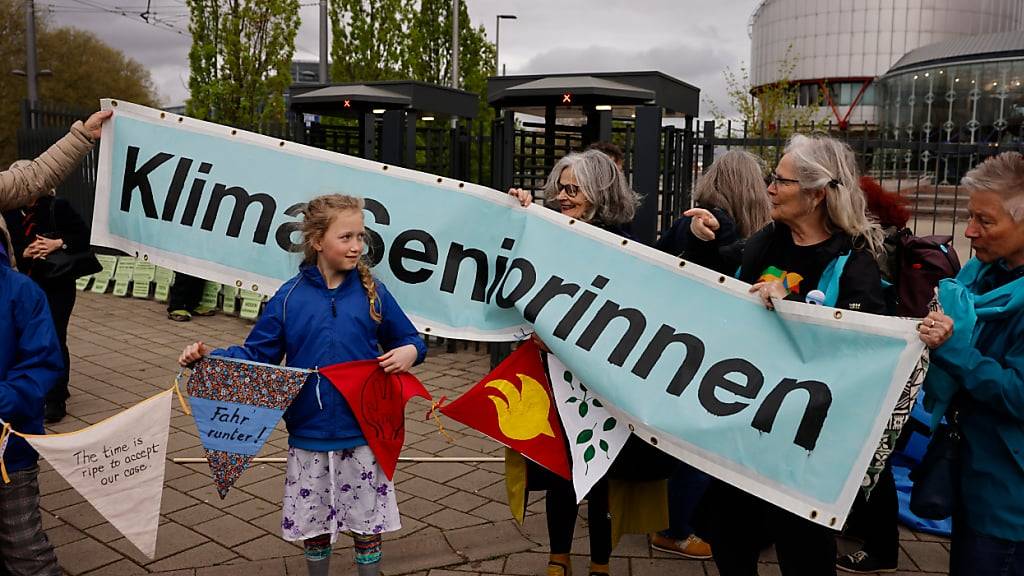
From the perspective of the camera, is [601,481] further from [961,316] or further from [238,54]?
[238,54]

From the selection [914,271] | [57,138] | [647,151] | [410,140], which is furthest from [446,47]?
[914,271]

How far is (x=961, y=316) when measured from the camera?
2.73m

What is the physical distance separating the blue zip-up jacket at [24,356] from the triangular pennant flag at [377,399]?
988 millimetres

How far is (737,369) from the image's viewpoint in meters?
3.16

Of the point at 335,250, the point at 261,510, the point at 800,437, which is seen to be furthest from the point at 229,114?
the point at 800,437

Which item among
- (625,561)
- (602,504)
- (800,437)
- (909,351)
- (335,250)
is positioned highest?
(335,250)

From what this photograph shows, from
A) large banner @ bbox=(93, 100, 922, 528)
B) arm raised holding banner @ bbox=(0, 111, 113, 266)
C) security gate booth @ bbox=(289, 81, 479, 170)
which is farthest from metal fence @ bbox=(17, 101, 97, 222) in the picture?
large banner @ bbox=(93, 100, 922, 528)

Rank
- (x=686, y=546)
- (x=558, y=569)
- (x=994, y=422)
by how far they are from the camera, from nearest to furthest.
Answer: (x=994, y=422)
(x=558, y=569)
(x=686, y=546)

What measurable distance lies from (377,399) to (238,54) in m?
13.9

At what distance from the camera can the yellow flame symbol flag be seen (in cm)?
371

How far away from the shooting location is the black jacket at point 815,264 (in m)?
3.05

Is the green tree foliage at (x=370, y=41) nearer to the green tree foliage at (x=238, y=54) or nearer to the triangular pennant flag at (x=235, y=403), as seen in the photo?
the green tree foliage at (x=238, y=54)

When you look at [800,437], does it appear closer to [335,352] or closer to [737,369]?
[737,369]

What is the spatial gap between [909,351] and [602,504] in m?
1.51
